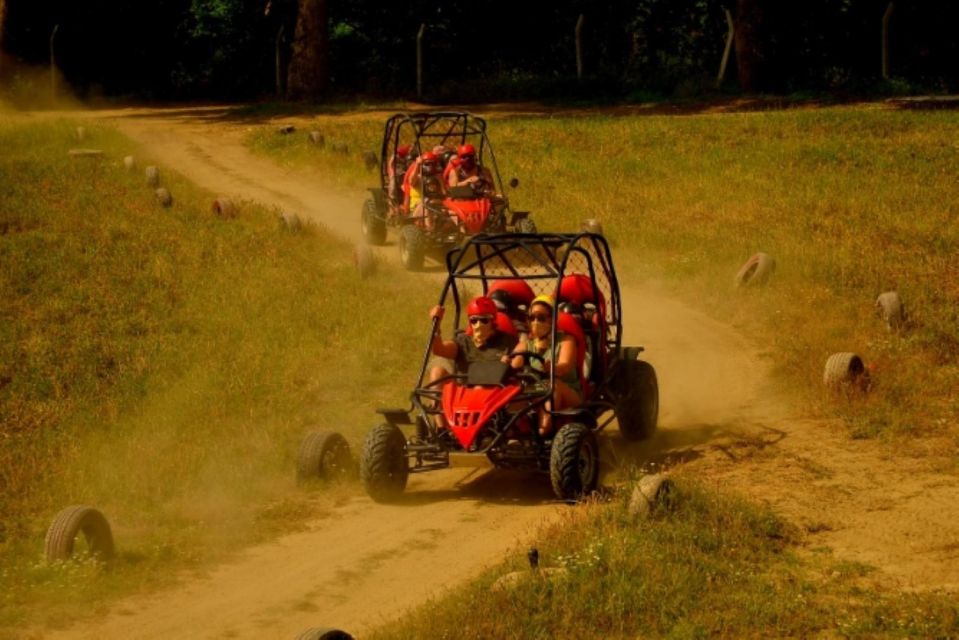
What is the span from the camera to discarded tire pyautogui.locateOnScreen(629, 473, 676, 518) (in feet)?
38.5

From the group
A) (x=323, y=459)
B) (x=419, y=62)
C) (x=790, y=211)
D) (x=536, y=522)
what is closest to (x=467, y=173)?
(x=790, y=211)

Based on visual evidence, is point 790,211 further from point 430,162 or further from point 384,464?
point 384,464

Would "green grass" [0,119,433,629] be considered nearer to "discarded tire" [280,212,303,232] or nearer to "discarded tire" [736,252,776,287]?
"discarded tire" [280,212,303,232]

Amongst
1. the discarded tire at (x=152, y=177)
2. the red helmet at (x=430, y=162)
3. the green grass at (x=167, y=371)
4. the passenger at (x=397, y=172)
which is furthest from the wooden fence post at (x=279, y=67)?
the red helmet at (x=430, y=162)

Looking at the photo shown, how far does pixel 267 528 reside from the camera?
1275cm

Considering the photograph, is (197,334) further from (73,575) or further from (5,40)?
(5,40)

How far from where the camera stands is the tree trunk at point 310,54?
135 feet

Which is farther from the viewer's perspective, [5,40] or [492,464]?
[5,40]

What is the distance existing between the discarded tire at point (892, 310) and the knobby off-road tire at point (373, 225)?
9.04m

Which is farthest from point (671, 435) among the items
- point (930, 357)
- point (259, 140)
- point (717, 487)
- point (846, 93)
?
point (846, 93)

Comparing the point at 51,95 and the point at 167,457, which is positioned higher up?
the point at 51,95

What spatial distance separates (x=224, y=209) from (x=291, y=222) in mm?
2074

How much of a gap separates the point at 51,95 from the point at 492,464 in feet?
113

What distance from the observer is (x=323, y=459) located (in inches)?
540
